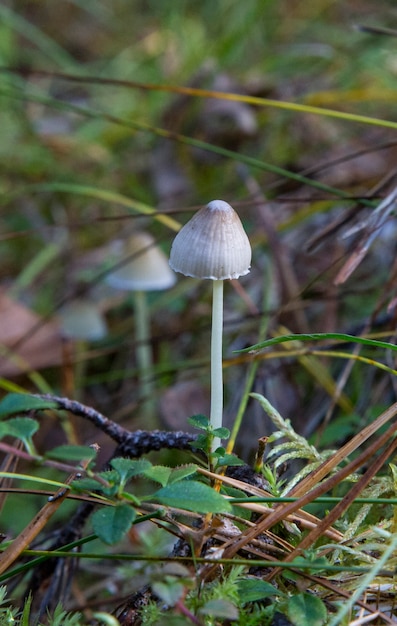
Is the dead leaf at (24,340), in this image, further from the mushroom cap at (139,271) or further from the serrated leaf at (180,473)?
the serrated leaf at (180,473)

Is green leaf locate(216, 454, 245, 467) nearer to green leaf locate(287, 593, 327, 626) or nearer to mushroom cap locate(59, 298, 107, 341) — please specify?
green leaf locate(287, 593, 327, 626)

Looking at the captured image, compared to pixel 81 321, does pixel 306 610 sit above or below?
below

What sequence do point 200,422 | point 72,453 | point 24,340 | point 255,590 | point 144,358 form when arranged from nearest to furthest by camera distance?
point 72,453, point 255,590, point 200,422, point 144,358, point 24,340

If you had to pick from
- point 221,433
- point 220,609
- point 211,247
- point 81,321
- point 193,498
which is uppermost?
point 81,321

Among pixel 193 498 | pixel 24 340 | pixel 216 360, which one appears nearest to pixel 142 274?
pixel 24 340

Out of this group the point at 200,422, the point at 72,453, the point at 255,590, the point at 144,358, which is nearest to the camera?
the point at 72,453

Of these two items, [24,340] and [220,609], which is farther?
[24,340]

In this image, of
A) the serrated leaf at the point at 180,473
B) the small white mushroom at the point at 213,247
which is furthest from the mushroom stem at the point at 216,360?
the serrated leaf at the point at 180,473

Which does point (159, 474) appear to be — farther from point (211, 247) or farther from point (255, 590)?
point (211, 247)
